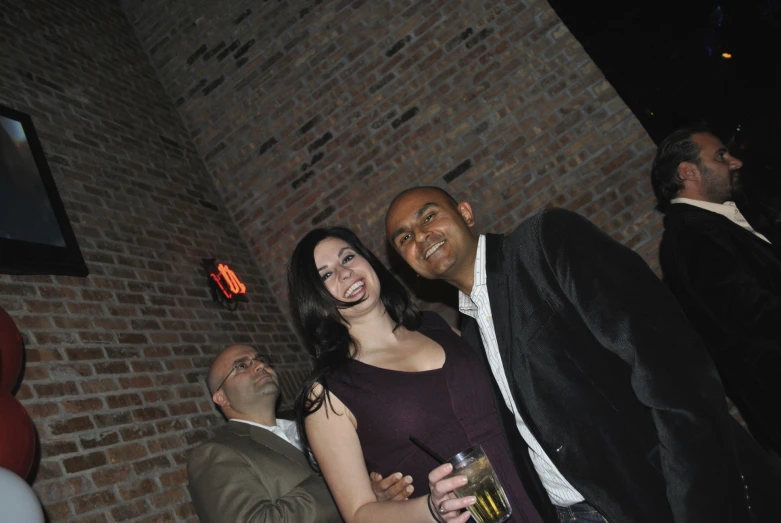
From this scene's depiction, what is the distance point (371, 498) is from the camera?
1502 millimetres

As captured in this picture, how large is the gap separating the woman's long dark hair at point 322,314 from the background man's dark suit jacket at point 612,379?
1.77 ft

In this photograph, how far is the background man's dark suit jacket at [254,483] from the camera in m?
2.15

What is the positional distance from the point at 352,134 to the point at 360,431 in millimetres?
2584

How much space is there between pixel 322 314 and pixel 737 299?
1431 millimetres

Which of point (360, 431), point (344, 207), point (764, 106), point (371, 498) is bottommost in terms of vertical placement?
point (371, 498)

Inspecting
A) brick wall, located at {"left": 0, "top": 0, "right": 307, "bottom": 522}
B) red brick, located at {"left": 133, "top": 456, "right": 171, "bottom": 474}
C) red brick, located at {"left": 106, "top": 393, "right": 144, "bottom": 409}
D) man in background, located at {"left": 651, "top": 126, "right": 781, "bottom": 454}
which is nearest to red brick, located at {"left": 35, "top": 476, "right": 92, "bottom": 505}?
brick wall, located at {"left": 0, "top": 0, "right": 307, "bottom": 522}

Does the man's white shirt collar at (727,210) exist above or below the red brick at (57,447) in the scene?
below

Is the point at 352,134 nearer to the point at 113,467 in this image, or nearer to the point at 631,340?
the point at 113,467

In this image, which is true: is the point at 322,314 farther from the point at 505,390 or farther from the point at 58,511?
the point at 58,511

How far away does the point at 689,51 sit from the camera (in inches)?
302

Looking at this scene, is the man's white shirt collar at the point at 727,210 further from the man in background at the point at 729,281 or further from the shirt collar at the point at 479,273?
the shirt collar at the point at 479,273

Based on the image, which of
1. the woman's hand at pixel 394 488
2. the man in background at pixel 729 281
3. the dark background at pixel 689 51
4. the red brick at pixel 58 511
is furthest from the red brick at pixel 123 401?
the dark background at pixel 689 51

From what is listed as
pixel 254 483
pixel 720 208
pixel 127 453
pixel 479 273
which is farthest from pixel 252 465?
pixel 720 208

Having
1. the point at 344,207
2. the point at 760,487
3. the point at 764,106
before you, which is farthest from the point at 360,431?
the point at 764,106
